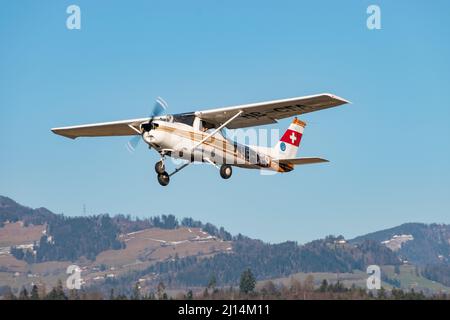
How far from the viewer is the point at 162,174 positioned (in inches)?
Result: 1278

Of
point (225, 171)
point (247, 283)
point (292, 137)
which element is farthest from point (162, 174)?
point (247, 283)

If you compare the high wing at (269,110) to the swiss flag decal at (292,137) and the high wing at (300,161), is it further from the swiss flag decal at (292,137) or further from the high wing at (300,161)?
the swiss flag decal at (292,137)

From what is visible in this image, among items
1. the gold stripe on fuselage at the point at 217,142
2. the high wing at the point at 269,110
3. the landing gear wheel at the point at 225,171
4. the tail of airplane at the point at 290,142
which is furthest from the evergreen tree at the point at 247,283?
the high wing at the point at 269,110

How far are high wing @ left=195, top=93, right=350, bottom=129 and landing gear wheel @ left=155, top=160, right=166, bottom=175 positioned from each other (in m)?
2.55

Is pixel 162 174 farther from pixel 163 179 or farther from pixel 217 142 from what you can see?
pixel 217 142

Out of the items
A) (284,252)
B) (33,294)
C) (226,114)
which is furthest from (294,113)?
(284,252)

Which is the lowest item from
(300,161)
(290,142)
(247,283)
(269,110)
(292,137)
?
(247,283)

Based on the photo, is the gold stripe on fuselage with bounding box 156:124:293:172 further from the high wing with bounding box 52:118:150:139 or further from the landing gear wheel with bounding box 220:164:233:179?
the high wing with bounding box 52:118:150:139

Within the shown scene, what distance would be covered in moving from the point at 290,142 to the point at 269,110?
556 cm

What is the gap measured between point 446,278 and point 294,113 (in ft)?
285

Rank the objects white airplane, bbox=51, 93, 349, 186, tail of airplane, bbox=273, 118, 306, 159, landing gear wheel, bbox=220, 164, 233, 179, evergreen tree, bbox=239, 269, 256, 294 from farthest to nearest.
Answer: evergreen tree, bbox=239, 269, 256, 294, tail of airplane, bbox=273, 118, 306, 159, landing gear wheel, bbox=220, 164, 233, 179, white airplane, bbox=51, 93, 349, 186

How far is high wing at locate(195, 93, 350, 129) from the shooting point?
3153 centimetres

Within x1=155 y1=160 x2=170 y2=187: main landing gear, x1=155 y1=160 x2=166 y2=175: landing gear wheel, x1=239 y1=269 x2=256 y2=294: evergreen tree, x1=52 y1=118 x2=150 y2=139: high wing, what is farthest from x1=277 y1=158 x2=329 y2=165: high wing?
x1=239 y1=269 x2=256 y2=294: evergreen tree
